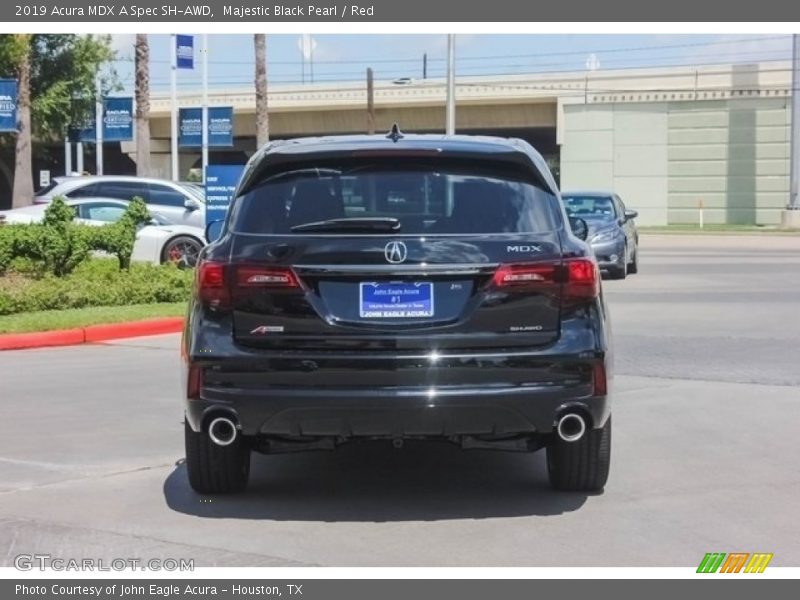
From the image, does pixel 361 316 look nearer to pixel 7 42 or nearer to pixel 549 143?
pixel 7 42

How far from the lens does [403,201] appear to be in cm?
629

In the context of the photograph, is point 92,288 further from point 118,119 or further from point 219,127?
point 219,127

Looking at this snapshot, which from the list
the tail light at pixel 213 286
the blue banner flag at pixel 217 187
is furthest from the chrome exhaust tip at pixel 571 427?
the blue banner flag at pixel 217 187

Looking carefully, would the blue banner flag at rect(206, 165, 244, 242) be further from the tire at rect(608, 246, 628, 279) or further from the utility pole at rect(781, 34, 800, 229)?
the utility pole at rect(781, 34, 800, 229)

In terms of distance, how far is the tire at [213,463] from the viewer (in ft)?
21.4

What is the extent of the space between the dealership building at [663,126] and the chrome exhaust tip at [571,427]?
163 ft

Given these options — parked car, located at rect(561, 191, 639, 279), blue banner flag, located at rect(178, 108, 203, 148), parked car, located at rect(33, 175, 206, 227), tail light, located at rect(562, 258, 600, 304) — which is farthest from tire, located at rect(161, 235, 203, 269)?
blue banner flag, located at rect(178, 108, 203, 148)

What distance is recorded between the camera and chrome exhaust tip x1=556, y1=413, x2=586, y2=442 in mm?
5980

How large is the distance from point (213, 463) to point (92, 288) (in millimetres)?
9318

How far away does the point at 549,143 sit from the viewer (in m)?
79.1

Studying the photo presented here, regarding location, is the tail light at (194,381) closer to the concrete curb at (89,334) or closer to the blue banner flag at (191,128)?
the concrete curb at (89,334)

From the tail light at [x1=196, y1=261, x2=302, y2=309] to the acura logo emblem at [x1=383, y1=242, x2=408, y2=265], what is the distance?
0.45 metres
